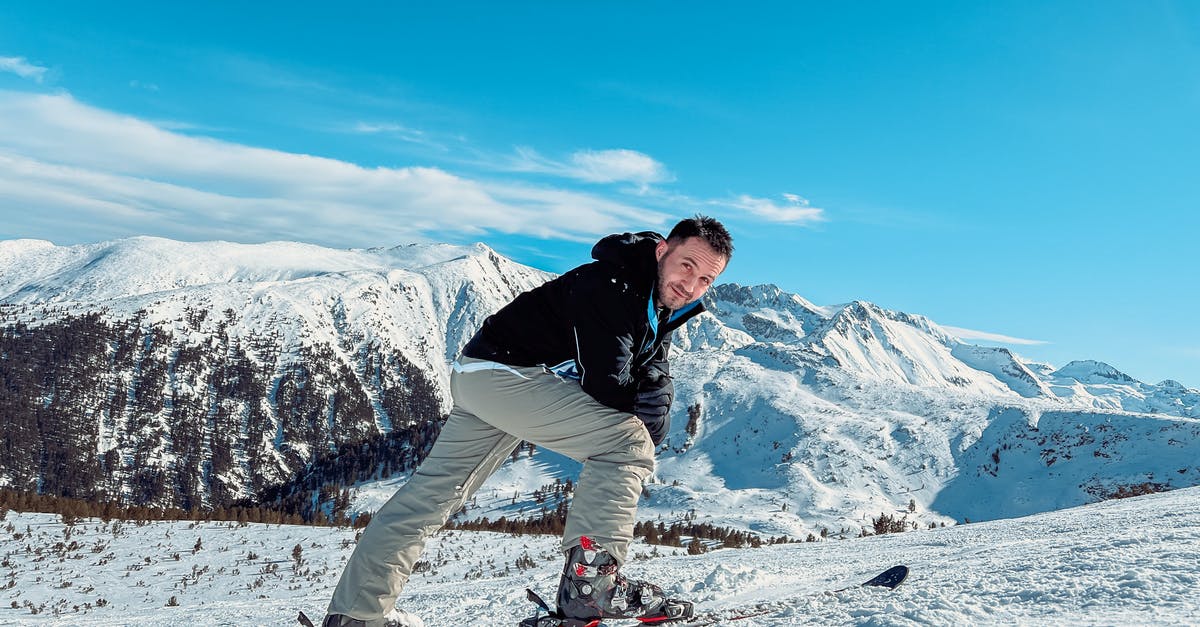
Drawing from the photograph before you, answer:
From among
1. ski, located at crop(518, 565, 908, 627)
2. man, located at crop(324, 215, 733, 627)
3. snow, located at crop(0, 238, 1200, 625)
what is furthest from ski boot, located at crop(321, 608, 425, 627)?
snow, located at crop(0, 238, 1200, 625)

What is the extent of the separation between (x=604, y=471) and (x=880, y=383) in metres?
109

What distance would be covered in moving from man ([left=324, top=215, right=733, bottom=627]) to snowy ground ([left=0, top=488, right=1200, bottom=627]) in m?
1.23

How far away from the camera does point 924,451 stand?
79375 millimetres

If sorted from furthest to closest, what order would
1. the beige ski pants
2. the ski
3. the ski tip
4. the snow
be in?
the ski tip < the snow < the ski < the beige ski pants

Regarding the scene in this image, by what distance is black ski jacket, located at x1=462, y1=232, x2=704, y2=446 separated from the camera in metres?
4.03

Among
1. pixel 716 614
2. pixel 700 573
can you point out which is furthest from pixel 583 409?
pixel 700 573

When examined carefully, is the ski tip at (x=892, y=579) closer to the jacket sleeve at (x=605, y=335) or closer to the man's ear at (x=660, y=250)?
the jacket sleeve at (x=605, y=335)

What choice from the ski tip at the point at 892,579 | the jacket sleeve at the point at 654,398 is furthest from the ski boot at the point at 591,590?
the ski tip at the point at 892,579

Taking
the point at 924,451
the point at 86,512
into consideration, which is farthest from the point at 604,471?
the point at 924,451

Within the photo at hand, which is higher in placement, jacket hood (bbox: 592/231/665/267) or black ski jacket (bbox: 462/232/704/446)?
jacket hood (bbox: 592/231/665/267)

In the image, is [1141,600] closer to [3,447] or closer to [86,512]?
[86,512]

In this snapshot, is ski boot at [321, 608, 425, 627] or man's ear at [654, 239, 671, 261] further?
man's ear at [654, 239, 671, 261]

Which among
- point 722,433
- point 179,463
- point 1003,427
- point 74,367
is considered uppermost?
point 1003,427

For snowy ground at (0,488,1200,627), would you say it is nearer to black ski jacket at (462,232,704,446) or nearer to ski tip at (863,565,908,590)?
ski tip at (863,565,908,590)
